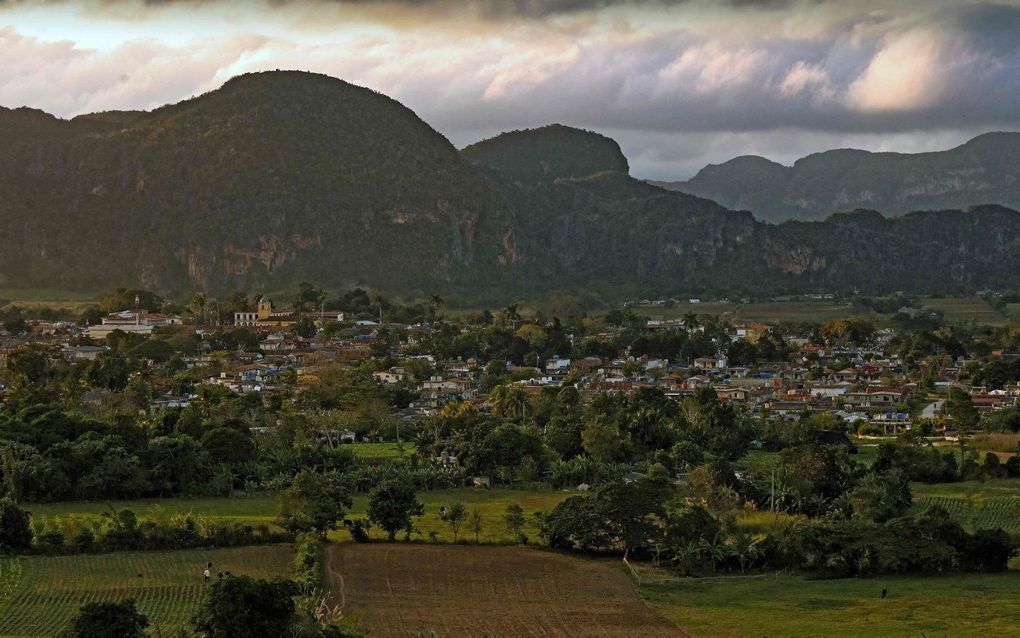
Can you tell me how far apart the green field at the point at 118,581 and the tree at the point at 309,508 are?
63.7 inches

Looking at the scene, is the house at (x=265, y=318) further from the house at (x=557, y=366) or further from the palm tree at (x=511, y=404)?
the palm tree at (x=511, y=404)

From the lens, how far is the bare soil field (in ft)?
115

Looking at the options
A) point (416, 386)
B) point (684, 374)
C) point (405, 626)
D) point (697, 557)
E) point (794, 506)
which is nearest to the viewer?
point (405, 626)

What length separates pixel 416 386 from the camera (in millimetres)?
89125

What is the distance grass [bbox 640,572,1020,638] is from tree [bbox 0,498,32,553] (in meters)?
18.3

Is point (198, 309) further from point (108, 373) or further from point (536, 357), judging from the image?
point (108, 373)

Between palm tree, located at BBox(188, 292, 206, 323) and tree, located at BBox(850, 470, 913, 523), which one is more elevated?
palm tree, located at BBox(188, 292, 206, 323)

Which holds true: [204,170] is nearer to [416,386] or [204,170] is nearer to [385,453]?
[416,386]

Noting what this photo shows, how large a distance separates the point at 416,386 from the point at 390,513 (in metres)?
43.1

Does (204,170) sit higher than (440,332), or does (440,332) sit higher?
(204,170)

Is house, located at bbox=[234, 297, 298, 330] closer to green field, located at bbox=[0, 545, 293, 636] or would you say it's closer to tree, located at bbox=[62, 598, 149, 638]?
green field, located at bbox=[0, 545, 293, 636]

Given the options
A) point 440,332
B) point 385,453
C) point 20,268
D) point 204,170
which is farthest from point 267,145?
point 385,453

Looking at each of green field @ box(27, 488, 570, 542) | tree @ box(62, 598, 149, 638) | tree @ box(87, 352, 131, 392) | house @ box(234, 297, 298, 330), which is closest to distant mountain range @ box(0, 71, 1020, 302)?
house @ box(234, 297, 298, 330)

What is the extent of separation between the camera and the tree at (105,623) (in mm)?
28047
